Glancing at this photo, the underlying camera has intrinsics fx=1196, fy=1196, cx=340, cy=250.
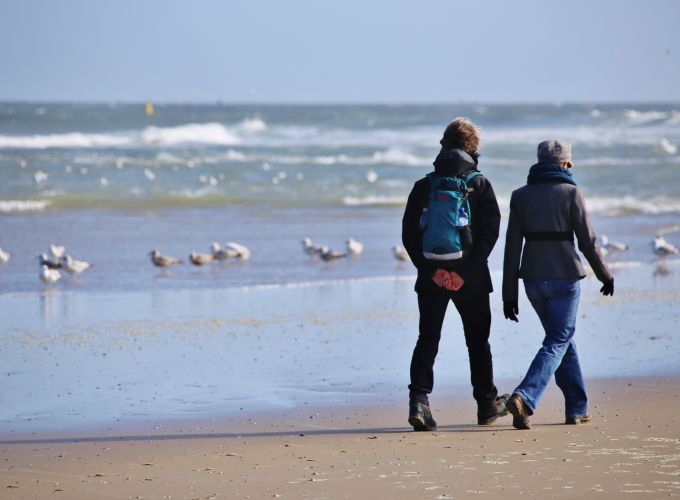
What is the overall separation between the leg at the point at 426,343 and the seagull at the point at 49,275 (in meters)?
6.93

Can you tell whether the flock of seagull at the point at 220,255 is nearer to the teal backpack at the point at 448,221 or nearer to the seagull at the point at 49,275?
the seagull at the point at 49,275

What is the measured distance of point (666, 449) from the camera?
5.37m

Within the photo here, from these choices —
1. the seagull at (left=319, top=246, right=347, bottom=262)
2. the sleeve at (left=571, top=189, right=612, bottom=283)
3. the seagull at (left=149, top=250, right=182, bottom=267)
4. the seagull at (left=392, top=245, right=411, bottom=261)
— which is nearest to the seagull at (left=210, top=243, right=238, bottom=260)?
the seagull at (left=149, top=250, right=182, bottom=267)

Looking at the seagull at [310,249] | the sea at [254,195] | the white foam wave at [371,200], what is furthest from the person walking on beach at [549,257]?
the white foam wave at [371,200]

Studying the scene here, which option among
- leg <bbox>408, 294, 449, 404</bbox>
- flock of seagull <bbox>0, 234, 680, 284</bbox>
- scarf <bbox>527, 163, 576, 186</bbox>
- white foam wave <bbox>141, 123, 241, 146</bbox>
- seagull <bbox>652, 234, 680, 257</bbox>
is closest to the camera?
scarf <bbox>527, 163, 576, 186</bbox>

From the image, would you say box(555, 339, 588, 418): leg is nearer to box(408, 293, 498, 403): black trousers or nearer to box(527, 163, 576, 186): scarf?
box(408, 293, 498, 403): black trousers

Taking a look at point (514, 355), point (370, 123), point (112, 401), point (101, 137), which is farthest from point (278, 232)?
point (370, 123)

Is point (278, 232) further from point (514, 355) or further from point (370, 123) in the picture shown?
point (370, 123)

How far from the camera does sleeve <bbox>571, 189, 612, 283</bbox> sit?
5820mm

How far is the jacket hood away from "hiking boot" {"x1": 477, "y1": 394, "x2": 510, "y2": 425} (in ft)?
3.88

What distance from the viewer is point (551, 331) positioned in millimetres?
5953

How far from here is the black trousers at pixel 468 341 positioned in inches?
236

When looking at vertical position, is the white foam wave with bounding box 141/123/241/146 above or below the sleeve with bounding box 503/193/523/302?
above

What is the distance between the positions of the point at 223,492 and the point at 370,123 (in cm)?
5539
